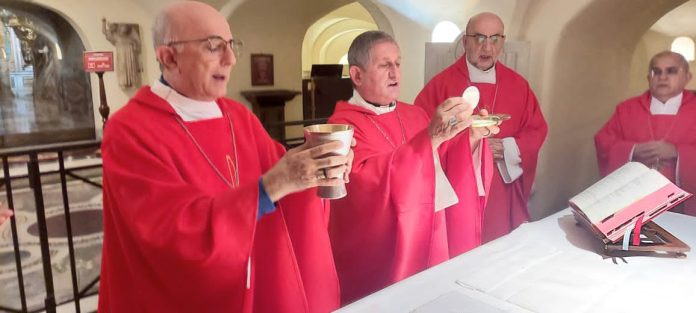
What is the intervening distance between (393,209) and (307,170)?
108cm

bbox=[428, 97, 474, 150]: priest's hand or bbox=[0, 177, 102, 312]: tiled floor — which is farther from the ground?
bbox=[428, 97, 474, 150]: priest's hand

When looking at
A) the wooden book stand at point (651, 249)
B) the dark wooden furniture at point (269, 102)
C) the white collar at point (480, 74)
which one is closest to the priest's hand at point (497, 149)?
the white collar at point (480, 74)

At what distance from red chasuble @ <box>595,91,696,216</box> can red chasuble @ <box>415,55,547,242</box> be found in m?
0.83

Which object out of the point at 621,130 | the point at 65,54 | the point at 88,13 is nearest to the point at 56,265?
the point at 621,130

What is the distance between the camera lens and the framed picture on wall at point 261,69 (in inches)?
436

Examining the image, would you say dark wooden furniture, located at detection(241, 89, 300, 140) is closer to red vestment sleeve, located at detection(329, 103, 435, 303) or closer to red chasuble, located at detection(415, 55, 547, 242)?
red chasuble, located at detection(415, 55, 547, 242)

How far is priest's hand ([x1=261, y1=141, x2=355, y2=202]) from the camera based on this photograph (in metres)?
1.61

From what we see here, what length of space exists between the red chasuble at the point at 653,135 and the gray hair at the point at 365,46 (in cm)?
253

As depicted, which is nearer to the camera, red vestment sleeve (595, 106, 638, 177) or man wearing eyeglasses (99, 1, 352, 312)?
man wearing eyeglasses (99, 1, 352, 312)

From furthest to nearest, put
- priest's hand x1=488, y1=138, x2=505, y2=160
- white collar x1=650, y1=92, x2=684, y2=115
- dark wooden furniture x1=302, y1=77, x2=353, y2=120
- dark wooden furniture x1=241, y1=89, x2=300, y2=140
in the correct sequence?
dark wooden furniture x1=302, y1=77, x2=353, y2=120
dark wooden furniture x1=241, y1=89, x2=300, y2=140
white collar x1=650, y1=92, x2=684, y2=115
priest's hand x1=488, y1=138, x2=505, y2=160

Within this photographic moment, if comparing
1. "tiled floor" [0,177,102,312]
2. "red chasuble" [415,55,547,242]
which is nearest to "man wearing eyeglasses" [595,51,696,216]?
"red chasuble" [415,55,547,242]

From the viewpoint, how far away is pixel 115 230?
71.8 inches

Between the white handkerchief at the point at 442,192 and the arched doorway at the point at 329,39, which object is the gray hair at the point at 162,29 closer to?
the white handkerchief at the point at 442,192

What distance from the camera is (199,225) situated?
168cm
